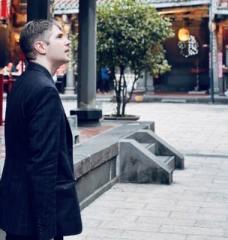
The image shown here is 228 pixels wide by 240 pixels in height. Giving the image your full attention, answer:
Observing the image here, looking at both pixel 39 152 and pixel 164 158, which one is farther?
pixel 164 158

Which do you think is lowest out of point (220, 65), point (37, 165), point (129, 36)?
point (37, 165)

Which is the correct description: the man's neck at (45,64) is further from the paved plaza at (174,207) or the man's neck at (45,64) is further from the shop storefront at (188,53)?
the shop storefront at (188,53)

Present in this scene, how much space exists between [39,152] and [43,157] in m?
0.03

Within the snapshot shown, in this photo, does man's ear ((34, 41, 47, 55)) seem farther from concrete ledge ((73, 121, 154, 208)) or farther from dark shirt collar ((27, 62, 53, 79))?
concrete ledge ((73, 121, 154, 208))

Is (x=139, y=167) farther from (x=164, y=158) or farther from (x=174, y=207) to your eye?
(x=174, y=207)

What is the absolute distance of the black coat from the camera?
2941 mm

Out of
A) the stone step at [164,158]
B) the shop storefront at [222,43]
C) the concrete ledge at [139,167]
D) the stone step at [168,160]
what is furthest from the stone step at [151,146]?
the shop storefront at [222,43]

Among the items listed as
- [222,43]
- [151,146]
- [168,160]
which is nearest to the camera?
[168,160]

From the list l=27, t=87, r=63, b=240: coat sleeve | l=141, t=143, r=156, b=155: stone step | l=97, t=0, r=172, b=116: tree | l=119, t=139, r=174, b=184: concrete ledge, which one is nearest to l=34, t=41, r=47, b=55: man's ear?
l=27, t=87, r=63, b=240: coat sleeve

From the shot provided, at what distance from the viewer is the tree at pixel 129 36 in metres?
12.6

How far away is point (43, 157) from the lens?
9.63 ft

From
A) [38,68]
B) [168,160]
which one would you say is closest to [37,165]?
[38,68]

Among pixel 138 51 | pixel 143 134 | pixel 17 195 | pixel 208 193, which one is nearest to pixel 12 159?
pixel 17 195

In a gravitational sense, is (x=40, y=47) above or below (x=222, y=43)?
below
